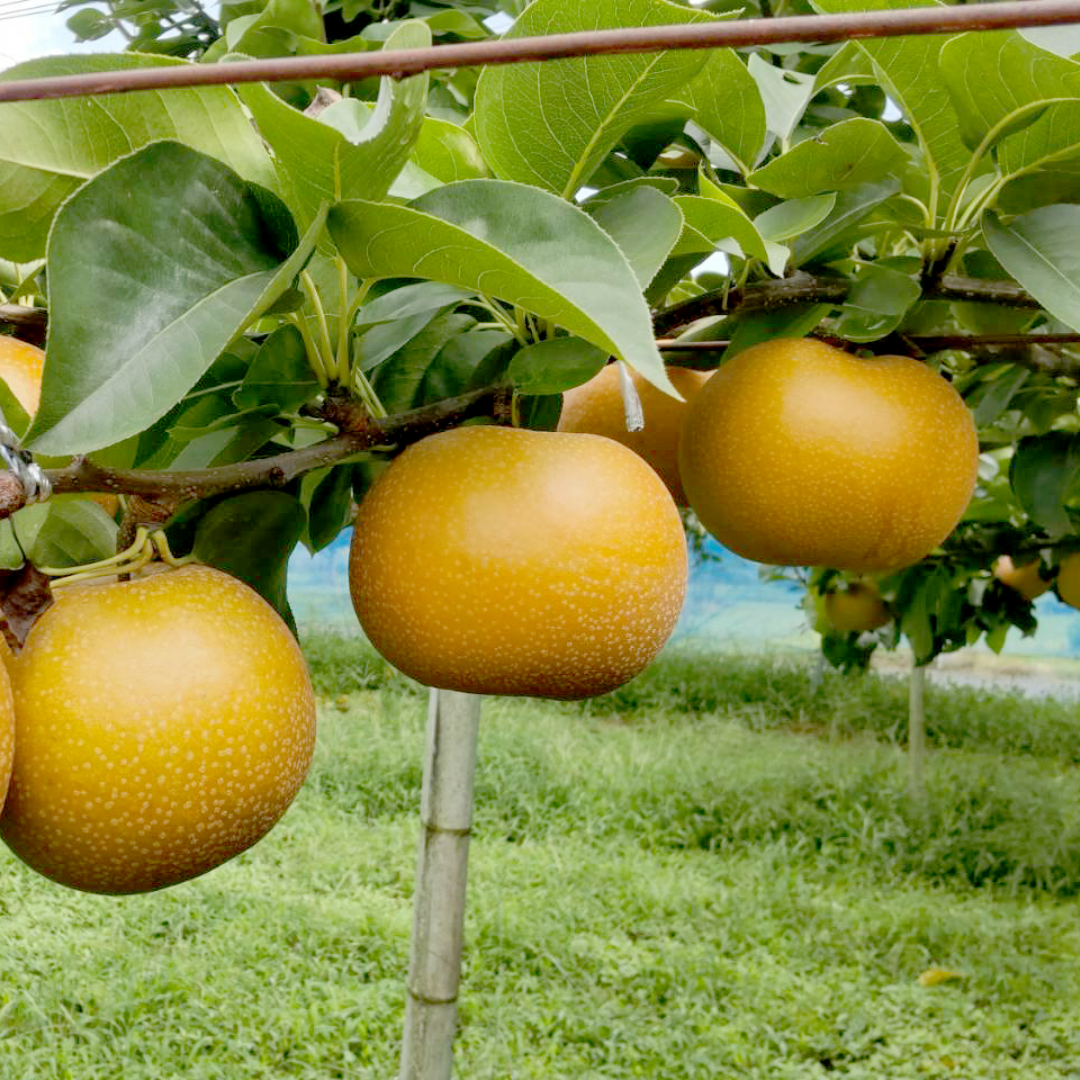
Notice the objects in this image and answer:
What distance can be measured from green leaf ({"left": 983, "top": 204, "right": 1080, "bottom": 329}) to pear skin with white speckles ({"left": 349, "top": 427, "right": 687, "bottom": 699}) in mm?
200

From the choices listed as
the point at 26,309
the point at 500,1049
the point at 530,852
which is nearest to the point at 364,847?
the point at 530,852

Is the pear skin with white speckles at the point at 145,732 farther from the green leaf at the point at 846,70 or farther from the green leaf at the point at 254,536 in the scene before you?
the green leaf at the point at 846,70

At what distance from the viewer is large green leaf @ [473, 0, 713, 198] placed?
0.43m

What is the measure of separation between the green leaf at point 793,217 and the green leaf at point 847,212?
1.2 inches

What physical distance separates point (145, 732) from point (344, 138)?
0.21m

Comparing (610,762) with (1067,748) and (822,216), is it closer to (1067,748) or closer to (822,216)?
(1067,748)

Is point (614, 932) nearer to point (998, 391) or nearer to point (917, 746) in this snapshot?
point (917, 746)

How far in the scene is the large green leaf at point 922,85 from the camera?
1.77 ft

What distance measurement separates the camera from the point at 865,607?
3.11 meters

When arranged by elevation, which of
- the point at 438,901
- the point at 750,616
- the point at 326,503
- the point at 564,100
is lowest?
the point at 750,616

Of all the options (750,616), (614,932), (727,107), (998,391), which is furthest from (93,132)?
(750,616)

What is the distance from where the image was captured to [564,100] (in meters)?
0.46

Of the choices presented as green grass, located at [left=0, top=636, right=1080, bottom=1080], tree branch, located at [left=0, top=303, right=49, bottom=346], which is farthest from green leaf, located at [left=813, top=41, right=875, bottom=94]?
green grass, located at [left=0, top=636, right=1080, bottom=1080]

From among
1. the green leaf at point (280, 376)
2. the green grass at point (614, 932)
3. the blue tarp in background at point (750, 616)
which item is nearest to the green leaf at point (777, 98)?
the green leaf at point (280, 376)
